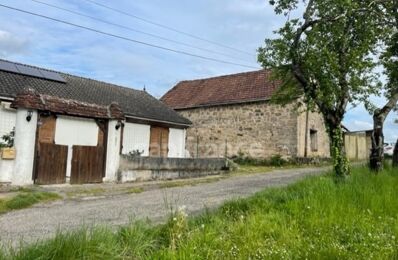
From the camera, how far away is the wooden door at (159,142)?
71.7ft

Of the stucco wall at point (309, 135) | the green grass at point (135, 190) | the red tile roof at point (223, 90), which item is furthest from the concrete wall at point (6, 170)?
the red tile roof at point (223, 90)

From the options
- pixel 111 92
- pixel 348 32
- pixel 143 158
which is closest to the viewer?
pixel 348 32

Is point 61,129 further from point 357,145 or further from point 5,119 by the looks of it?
point 357,145

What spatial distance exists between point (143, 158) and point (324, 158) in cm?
1352

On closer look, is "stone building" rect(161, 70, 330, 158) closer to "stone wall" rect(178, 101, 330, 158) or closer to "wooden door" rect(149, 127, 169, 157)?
"stone wall" rect(178, 101, 330, 158)

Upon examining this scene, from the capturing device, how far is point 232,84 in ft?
98.3

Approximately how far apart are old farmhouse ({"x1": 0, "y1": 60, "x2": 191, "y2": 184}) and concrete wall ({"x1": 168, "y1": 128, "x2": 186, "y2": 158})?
1.58 metres

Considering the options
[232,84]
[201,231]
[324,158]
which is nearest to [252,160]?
[324,158]

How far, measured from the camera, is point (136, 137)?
2086cm

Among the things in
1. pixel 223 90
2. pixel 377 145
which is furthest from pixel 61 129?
pixel 223 90

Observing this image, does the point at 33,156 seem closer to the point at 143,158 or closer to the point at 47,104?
the point at 47,104

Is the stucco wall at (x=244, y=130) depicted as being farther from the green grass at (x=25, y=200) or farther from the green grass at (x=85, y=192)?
the green grass at (x=25, y=200)

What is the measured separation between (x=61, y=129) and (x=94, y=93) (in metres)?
6.43

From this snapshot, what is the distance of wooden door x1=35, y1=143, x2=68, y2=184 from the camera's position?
1366 centimetres
